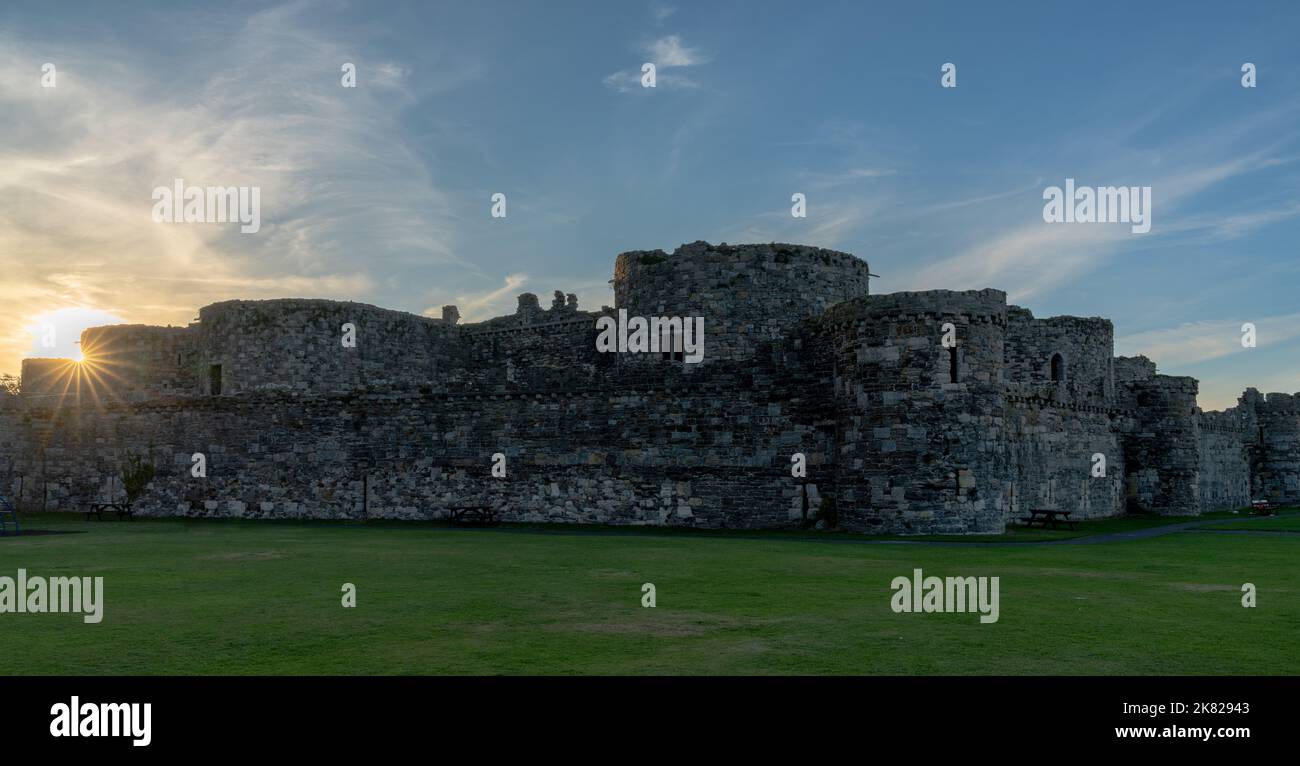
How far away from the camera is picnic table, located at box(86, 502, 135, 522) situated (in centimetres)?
3290

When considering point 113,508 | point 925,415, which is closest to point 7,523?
point 113,508

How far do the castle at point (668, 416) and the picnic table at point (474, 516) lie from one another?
62 cm

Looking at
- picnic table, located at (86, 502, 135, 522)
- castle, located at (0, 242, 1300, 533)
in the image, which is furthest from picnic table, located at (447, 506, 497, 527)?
picnic table, located at (86, 502, 135, 522)

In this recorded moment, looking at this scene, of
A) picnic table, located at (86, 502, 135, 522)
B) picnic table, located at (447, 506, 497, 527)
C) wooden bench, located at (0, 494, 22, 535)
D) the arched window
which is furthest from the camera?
the arched window

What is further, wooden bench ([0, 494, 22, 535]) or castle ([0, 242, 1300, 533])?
wooden bench ([0, 494, 22, 535])

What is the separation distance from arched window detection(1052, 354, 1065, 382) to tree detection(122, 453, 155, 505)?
3365cm

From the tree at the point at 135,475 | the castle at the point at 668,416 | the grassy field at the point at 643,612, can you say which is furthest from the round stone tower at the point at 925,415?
the tree at the point at 135,475

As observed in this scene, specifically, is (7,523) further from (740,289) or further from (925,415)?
(925,415)

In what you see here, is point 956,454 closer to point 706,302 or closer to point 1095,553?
point 1095,553

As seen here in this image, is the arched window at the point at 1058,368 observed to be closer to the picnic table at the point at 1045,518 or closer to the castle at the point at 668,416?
→ the castle at the point at 668,416

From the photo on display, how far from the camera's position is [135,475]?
1390 inches

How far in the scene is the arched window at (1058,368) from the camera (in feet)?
132

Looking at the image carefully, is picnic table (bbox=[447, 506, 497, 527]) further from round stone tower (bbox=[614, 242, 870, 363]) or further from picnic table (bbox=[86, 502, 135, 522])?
picnic table (bbox=[86, 502, 135, 522])
